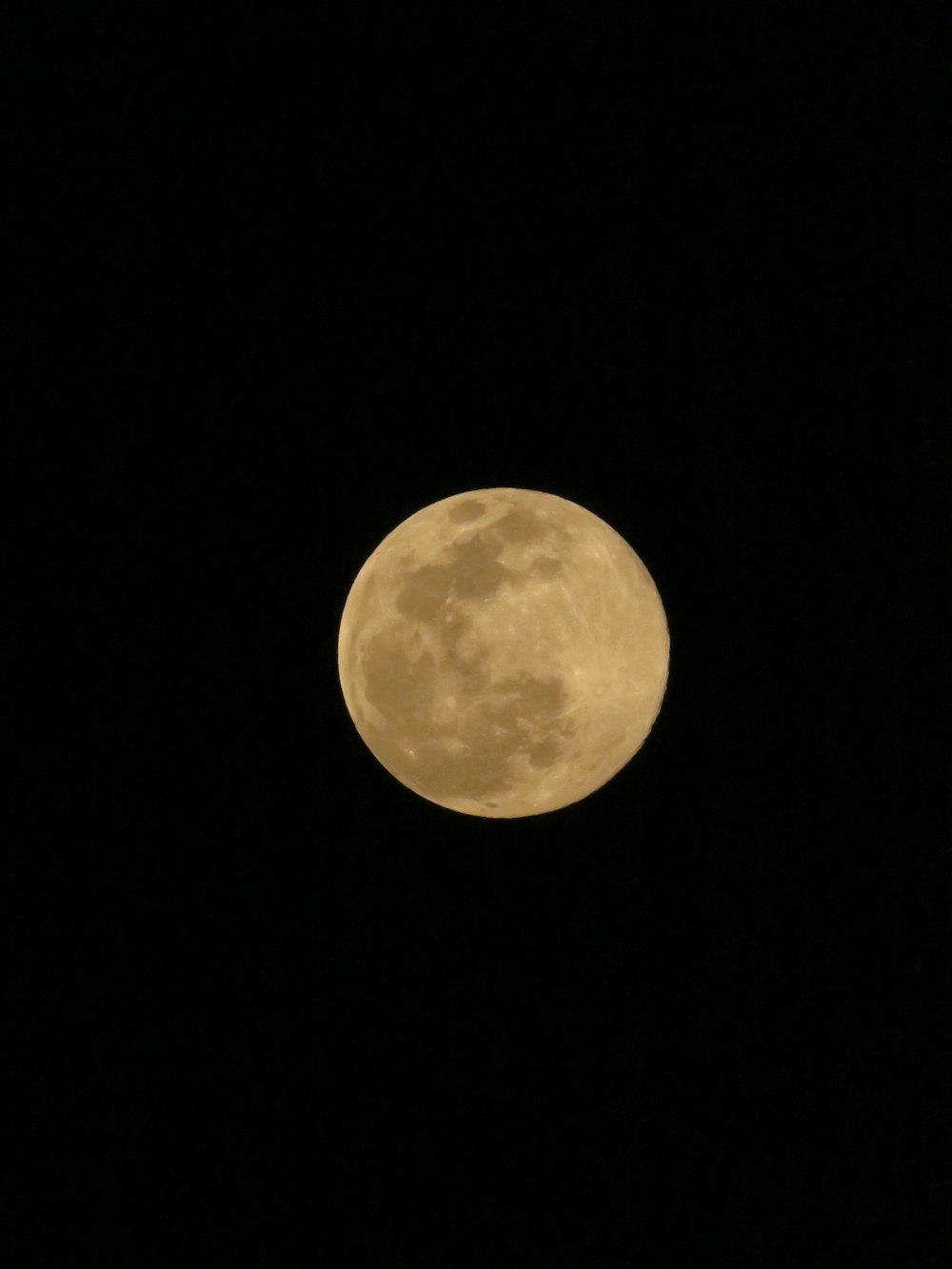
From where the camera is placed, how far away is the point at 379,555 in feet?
15.6

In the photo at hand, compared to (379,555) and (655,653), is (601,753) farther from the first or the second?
(379,555)

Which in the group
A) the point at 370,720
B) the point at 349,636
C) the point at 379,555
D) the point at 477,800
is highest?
A: the point at 379,555

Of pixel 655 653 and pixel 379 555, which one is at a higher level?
pixel 379 555

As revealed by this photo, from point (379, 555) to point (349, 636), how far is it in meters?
0.43

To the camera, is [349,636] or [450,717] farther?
[349,636]

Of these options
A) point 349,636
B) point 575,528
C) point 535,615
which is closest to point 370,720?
point 349,636

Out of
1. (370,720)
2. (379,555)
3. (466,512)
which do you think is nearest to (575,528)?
(466,512)

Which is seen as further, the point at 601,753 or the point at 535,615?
the point at 601,753

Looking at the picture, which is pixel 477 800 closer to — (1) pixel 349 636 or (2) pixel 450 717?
(2) pixel 450 717

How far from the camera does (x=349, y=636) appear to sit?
479 centimetres

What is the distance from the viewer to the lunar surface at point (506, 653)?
4.25 m

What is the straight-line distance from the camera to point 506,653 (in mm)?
4227

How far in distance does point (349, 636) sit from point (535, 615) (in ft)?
3.44

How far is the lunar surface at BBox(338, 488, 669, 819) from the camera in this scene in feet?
14.0
